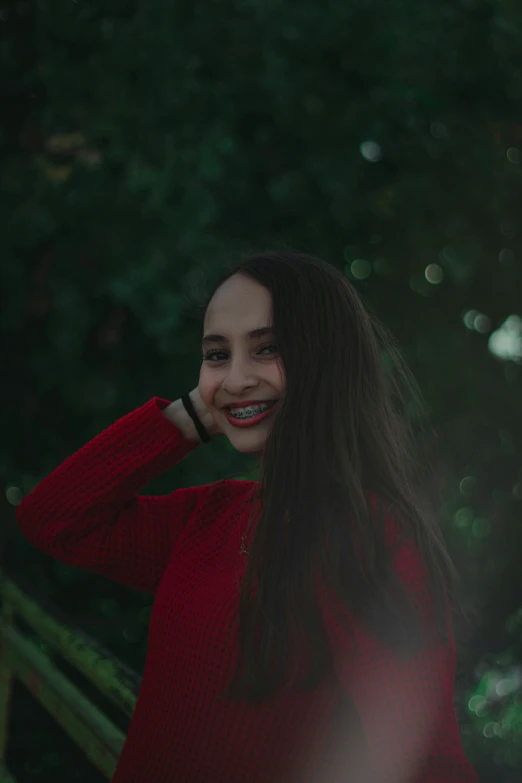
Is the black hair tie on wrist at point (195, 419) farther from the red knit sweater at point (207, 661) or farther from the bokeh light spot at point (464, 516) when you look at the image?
the bokeh light spot at point (464, 516)

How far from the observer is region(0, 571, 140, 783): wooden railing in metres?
1.96

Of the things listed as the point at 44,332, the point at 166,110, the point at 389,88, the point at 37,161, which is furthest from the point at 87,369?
the point at 389,88

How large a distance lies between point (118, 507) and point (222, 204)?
1613 mm

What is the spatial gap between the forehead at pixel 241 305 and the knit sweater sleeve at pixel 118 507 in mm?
309

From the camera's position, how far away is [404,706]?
110 cm

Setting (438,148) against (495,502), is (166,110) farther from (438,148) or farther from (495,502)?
(495,502)

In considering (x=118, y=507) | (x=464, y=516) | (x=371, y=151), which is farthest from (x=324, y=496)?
(x=464, y=516)

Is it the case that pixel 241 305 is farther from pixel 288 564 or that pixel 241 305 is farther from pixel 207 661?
pixel 207 661

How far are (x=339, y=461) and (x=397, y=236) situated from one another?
7.08ft

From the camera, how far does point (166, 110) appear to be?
286 centimetres

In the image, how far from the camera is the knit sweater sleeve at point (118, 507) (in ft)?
5.71

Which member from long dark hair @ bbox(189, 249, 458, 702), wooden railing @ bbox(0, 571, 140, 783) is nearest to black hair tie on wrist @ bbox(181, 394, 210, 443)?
long dark hair @ bbox(189, 249, 458, 702)

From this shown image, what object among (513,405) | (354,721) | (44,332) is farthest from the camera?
(513,405)

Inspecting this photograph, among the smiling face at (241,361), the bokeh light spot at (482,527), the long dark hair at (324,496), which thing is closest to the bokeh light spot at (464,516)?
the bokeh light spot at (482,527)
